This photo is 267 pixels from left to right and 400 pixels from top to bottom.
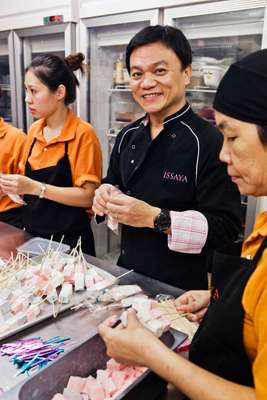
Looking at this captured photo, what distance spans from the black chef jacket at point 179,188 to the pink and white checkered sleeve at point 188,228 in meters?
0.03

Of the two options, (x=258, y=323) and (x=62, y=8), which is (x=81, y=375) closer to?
(x=258, y=323)

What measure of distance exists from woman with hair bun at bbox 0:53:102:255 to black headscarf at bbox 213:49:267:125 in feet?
3.88

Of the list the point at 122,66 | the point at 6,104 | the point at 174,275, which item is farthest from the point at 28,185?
the point at 6,104

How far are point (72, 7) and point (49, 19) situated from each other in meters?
0.27

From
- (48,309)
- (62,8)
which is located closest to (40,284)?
(48,309)

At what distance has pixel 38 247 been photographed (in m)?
1.65

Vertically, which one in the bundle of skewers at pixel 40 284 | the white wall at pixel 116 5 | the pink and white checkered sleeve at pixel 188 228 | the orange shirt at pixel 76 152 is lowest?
the bundle of skewers at pixel 40 284

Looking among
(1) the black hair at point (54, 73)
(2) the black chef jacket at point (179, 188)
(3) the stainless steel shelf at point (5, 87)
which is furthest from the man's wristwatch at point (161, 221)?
(3) the stainless steel shelf at point (5, 87)

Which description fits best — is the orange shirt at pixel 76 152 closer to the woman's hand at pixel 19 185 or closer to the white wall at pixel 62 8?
the woman's hand at pixel 19 185

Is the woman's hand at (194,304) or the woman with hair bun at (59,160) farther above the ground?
the woman with hair bun at (59,160)

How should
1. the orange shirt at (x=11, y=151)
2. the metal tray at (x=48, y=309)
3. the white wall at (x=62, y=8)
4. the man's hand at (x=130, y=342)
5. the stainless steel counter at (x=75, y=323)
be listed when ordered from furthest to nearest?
the white wall at (x=62, y=8), the orange shirt at (x=11, y=151), the metal tray at (x=48, y=309), the stainless steel counter at (x=75, y=323), the man's hand at (x=130, y=342)

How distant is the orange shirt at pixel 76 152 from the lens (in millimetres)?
1911

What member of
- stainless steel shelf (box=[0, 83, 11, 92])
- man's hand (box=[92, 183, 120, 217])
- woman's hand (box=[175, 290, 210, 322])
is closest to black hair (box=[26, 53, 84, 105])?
man's hand (box=[92, 183, 120, 217])

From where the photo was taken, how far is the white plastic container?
2.45 metres
